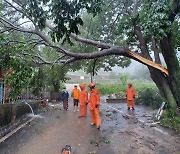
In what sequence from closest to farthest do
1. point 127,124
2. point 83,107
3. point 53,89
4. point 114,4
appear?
point 127,124 < point 83,107 < point 114,4 < point 53,89

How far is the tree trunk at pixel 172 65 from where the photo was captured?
10922mm

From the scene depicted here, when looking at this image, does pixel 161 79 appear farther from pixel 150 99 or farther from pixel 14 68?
pixel 14 68

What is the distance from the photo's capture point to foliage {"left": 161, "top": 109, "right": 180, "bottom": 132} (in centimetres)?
1020

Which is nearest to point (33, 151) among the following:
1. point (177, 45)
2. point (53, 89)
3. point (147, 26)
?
point (147, 26)

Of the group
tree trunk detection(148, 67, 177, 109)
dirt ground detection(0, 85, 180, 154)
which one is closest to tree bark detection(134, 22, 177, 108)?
tree trunk detection(148, 67, 177, 109)

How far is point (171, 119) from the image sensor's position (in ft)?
36.0

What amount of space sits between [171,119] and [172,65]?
8.22ft

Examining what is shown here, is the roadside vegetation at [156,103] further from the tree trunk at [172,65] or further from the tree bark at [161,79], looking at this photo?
the tree trunk at [172,65]

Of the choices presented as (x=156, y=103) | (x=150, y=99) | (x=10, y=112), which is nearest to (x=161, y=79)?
(x=156, y=103)

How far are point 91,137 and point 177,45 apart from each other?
6840 millimetres

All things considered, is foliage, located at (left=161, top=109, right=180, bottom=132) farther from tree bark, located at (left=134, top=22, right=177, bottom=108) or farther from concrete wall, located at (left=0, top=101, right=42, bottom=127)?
concrete wall, located at (left=0, top=101, right=42, bottom=127)

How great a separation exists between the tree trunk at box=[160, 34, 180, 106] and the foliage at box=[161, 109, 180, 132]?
80 centimetres

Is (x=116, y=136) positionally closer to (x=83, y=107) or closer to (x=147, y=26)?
(x=147, y=26)

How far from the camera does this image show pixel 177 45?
1210 cm
